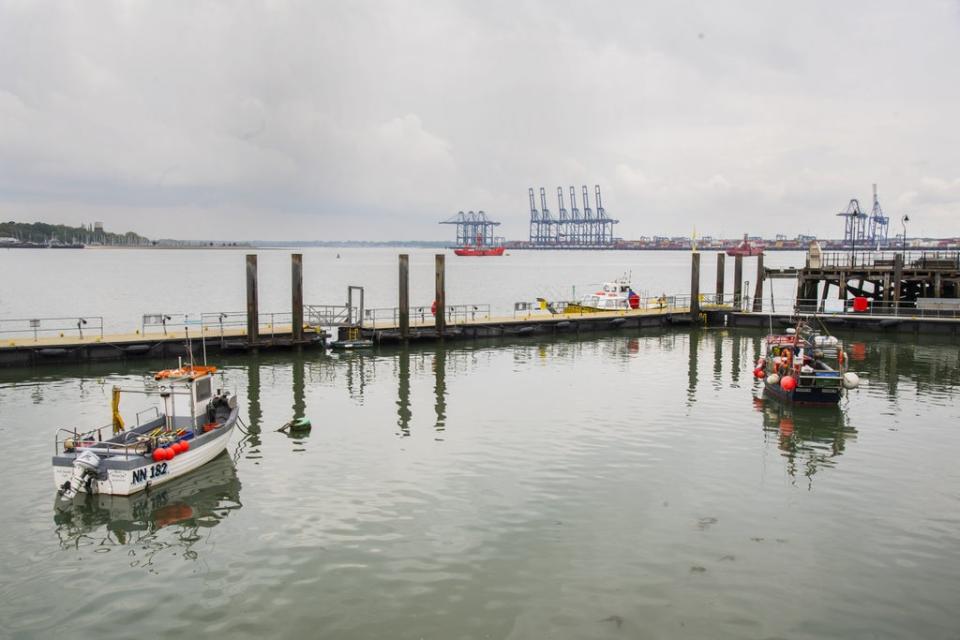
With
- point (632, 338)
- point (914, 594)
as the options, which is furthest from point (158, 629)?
point (632, 338)

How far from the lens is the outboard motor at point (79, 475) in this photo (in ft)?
58.9

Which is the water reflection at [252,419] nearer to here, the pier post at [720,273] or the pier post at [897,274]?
the pier post at [720,273]

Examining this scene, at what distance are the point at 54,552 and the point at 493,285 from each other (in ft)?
429

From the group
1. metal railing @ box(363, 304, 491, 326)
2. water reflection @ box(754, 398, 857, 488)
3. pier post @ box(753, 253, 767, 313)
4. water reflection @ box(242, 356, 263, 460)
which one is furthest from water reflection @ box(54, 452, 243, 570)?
pier post @ box(753, 253, 767, 313)

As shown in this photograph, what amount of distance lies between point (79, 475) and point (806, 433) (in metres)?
23.6

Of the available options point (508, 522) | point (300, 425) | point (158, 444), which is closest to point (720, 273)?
point (300, 425)

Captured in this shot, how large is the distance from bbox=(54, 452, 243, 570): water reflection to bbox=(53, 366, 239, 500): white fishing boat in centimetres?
40

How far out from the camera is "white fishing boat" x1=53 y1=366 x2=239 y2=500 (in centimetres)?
1822

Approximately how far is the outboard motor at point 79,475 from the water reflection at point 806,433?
1958 centimetres

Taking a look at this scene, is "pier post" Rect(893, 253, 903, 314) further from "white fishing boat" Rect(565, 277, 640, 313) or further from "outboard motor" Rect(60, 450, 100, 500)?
"outboard motor" Rect(60, 450, 100, 500)

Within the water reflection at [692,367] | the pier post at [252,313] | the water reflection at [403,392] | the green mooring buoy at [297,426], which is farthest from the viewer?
the pier post at [252,313]

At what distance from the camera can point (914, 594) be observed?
13.9m

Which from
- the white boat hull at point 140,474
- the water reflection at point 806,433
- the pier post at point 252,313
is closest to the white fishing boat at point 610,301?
the pier post at point 252,313

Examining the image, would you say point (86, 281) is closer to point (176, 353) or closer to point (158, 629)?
point (176, 353)
